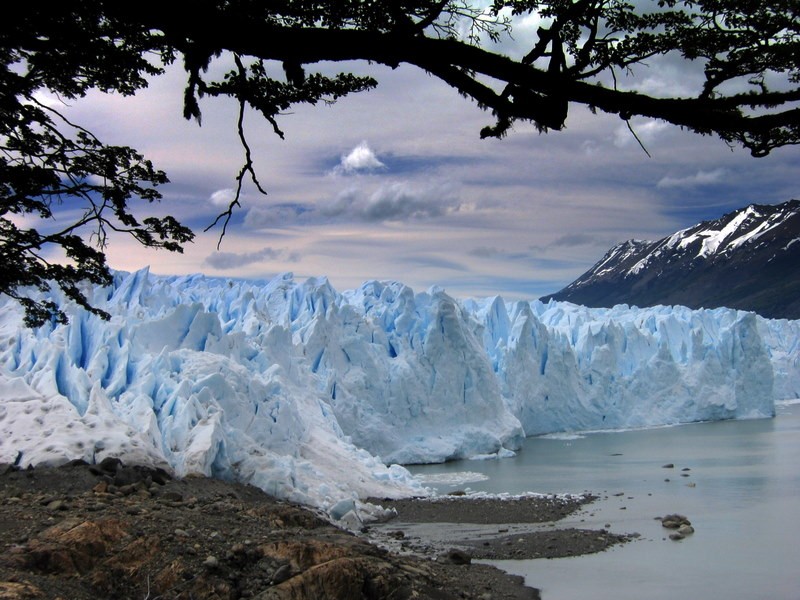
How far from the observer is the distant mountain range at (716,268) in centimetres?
11144

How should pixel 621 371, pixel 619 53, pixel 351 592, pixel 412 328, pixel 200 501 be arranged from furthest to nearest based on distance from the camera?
pixel 621 371
pixel 412 328
pixel 200 501
pixel 351 592
pixel 619 53

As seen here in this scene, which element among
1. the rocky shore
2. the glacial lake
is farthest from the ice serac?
the rocky shore

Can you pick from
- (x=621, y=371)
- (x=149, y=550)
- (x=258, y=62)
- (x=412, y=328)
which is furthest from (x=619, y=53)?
(x=621, y=371)

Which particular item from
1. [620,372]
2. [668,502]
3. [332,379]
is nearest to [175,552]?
[668,502]

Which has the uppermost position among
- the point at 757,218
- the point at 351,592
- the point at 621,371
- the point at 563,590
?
the point at 757,218

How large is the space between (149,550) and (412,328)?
18.1 meters

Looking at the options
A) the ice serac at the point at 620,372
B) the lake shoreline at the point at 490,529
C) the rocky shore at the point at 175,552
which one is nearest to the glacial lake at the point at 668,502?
the lake shoreline at the point at 490,529

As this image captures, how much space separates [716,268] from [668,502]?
123432 mm

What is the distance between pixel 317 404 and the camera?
17438 millimetres

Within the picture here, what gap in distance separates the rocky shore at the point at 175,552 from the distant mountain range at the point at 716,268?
322ft

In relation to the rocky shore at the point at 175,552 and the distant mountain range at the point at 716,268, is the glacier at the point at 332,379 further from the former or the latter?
the distant mountain range at the point at 716,268

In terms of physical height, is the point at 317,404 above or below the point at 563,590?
above

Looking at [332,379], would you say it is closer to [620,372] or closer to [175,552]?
[175,552]

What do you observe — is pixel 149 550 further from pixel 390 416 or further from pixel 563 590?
pixel 390 416
